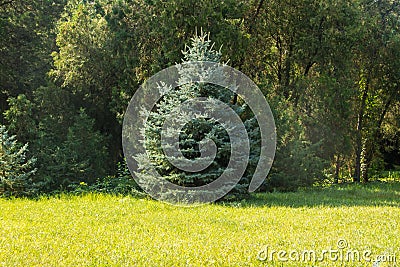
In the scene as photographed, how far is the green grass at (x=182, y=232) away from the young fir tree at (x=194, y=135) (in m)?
0.82

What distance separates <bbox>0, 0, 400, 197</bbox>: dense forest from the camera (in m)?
15.1

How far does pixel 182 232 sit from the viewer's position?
727 centimetres

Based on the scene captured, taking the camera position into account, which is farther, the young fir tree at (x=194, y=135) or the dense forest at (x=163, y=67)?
the dense forest at (x=163, y=67)

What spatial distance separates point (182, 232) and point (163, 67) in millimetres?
8947

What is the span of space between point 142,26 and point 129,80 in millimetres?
1948

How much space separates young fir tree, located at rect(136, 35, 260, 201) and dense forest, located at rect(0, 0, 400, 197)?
3230 mm

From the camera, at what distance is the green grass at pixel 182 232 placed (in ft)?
18.7
